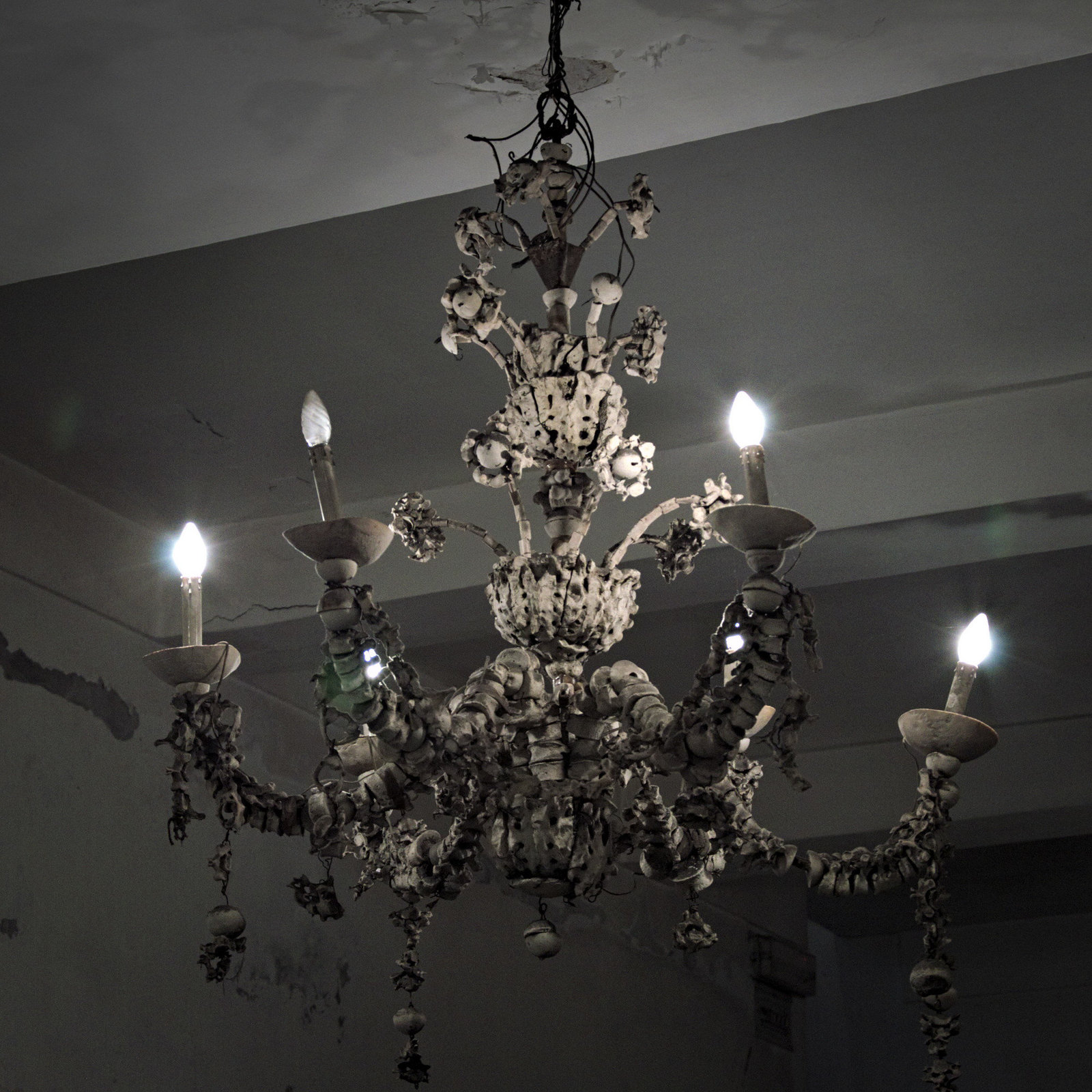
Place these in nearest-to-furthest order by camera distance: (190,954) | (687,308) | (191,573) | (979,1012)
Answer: (191,573)
(687,308)
(190,954)
(979,1012)

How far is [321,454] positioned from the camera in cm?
130

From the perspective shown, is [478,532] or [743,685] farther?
[478,532]

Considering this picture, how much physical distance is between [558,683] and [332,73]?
2.50ft

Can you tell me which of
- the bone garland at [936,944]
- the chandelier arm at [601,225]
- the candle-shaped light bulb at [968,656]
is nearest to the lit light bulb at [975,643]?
the candle-shaped light bulb at [968,656]

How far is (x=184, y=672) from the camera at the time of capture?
4.65 feet

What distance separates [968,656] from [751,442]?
45cm

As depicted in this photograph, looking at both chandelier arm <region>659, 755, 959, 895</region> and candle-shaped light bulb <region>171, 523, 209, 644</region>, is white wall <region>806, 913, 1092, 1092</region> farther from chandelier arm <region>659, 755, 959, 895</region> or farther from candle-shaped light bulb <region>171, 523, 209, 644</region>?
candle-shaped light bulb <region>171, 523, 209, 644</region>

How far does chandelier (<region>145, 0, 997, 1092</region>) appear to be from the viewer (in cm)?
127

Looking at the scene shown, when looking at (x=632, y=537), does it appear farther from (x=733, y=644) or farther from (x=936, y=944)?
(x=936, y=944)

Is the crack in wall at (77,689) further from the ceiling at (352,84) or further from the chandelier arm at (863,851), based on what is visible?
the chandelier arm at (863,851)

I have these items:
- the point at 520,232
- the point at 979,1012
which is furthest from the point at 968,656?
the point at 979,1012

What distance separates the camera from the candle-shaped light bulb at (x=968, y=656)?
1.61 metres

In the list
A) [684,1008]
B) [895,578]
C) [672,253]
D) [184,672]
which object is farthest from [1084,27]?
[684,1008]

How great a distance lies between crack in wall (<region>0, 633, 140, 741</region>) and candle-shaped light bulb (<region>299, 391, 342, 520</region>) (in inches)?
69.3
